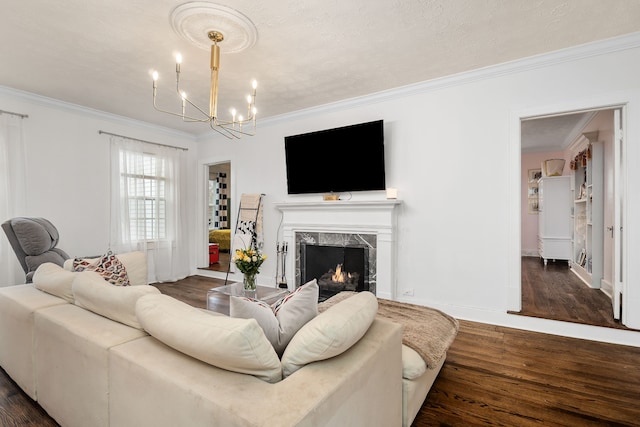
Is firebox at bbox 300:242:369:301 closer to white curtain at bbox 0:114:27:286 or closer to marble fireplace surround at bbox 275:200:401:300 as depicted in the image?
marble fireplace surround at bbox 275:200:401:300

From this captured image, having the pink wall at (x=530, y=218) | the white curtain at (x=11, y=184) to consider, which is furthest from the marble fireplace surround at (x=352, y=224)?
the pink wall at (x=530, y=218)

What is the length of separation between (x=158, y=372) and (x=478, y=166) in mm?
3449

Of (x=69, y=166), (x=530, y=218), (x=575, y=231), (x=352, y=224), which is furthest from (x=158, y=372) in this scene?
(x=530, y=218)

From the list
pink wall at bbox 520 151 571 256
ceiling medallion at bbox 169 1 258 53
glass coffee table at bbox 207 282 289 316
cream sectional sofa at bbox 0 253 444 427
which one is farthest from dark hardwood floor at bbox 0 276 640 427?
pink wall at bbox 520 151 571 256

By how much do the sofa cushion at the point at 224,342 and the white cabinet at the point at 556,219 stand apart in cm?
730

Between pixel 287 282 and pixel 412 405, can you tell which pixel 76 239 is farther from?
pixel 412 405

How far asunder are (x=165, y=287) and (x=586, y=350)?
5239 millimetres

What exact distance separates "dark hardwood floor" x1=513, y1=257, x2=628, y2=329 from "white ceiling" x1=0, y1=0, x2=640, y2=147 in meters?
2.57

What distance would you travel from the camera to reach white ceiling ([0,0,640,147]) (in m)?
2.34

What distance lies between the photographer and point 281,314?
1.47 meters

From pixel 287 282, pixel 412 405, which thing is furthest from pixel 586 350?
pixel 287 282

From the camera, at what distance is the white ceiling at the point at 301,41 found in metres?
2.34

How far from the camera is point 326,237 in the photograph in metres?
4.43

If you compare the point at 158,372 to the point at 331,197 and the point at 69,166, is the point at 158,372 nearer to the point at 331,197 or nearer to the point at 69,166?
the point at 331,197
